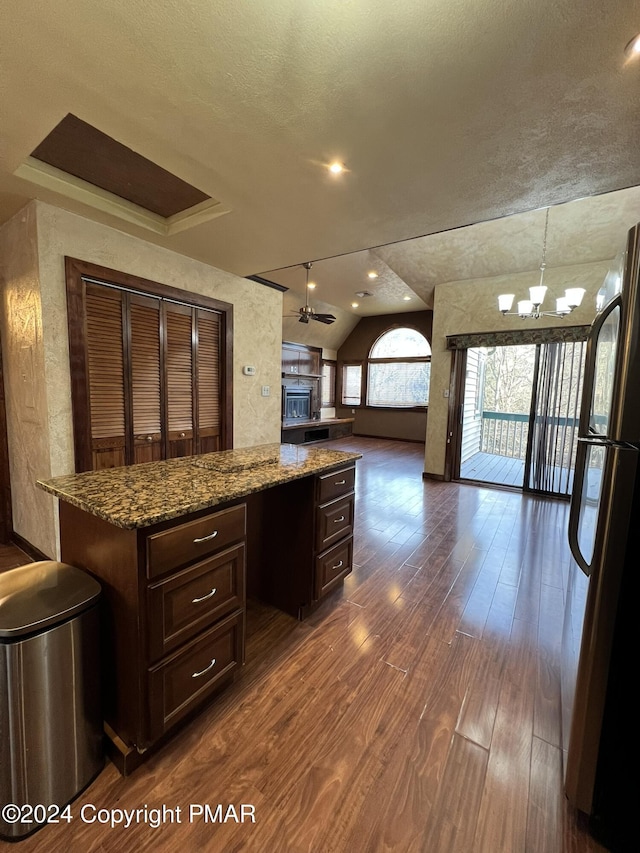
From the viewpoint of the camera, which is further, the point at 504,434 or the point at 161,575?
the point at 504,434

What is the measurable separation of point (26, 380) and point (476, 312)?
5.16 metres

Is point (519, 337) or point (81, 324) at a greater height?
point (519, 337)

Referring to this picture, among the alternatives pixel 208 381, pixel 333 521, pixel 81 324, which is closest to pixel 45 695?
pixel 333 521

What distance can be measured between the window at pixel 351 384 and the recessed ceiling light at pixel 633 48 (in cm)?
831

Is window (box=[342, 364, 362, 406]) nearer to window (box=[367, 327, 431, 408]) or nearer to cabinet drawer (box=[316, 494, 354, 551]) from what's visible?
window (box=[367, 327, 431, 408])

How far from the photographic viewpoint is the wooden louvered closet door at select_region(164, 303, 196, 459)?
305cm

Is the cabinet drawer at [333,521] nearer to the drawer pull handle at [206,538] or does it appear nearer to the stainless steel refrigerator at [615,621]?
the drawer pull handle at [206,538]

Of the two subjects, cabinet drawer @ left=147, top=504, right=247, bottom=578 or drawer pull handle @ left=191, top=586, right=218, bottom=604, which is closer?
cabinet drawer @ left=147, top=504, right=247, bottom=578

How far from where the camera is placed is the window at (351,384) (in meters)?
9.57

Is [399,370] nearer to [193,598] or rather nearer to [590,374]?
[590,374]

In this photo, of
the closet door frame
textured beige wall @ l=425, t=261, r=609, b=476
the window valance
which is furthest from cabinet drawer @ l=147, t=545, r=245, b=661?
the window valance

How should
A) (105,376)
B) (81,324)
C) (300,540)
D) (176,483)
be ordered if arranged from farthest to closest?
(105,376), (81,324), (300,540), (176,483)

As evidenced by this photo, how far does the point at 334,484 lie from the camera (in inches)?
82.0

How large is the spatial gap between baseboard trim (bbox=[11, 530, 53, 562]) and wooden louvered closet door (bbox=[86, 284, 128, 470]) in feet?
2.78
